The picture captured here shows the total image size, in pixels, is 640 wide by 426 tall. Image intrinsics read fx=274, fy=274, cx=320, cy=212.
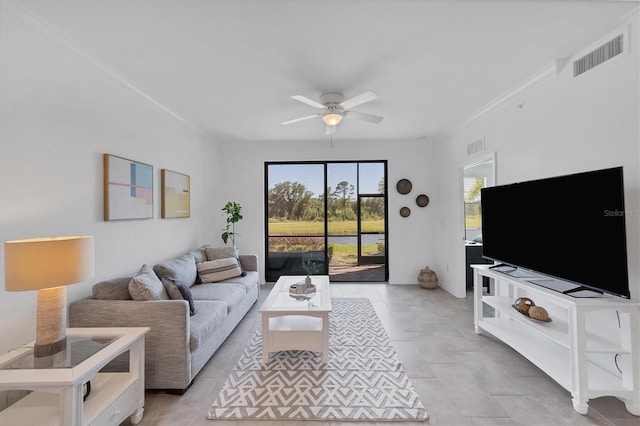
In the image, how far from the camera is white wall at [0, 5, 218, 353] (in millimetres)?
1753

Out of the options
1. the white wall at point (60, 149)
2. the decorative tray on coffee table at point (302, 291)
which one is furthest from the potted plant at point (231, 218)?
the decorative tray on coffee table at point (302, 291)

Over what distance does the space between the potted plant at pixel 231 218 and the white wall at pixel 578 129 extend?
3.88m

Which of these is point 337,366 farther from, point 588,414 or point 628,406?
point 628,406

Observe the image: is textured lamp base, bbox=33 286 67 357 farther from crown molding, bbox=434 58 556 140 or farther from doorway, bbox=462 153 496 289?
doorway, bbox=462 153 496 289

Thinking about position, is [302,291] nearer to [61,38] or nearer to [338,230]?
[338,230]

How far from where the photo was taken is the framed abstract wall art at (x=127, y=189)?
2.49m

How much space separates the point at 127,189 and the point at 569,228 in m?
3.95

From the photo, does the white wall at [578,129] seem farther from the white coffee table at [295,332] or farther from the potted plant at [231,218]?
the potted plant at [231,218]

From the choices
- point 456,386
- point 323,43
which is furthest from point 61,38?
A: point 456,386

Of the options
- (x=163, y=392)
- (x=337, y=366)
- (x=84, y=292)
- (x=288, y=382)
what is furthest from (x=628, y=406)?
(x=84, y=292)

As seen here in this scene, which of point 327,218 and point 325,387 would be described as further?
point 327,218

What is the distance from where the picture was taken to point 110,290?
2217 millimetres

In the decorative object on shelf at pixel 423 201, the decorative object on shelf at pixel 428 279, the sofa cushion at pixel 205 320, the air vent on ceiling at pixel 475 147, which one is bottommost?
the decorative object on shelf at pixel 428 279

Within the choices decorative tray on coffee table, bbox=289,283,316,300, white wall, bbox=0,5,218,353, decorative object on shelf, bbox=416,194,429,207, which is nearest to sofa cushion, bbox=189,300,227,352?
decorative tray on coffee table, bbox=289,283,316,300
